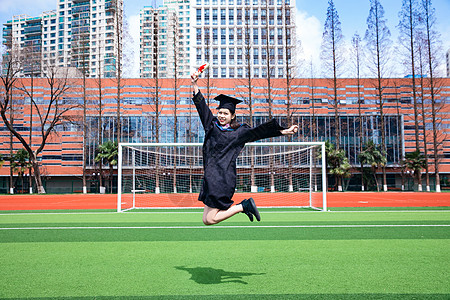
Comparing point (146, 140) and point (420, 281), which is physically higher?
point (146, 140)

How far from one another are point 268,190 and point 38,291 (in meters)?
22.9

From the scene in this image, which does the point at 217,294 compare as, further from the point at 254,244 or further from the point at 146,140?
the point at 146,140

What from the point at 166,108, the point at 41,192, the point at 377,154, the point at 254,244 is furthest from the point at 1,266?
the point at 166,108

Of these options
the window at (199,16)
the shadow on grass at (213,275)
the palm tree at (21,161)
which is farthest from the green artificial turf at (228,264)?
the window at (199,16)

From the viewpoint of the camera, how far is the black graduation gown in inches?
169

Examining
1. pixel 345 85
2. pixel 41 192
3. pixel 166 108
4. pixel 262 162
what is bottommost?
pixel 41 192

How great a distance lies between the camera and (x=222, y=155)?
437 cm

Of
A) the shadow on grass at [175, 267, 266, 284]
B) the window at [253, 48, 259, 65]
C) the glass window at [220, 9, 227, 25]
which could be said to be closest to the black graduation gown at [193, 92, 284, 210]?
the shadow on grass at [175, 267, 266, 284]

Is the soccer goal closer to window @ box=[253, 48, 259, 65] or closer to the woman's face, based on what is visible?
the woman's face

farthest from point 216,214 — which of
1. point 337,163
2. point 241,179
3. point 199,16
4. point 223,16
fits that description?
point 199,16

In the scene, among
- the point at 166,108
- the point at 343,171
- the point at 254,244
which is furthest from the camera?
the point at 166,108

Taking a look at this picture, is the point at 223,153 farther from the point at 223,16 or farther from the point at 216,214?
the point at 223,16

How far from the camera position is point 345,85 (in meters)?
63.3

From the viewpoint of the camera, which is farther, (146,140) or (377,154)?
(146,140)
